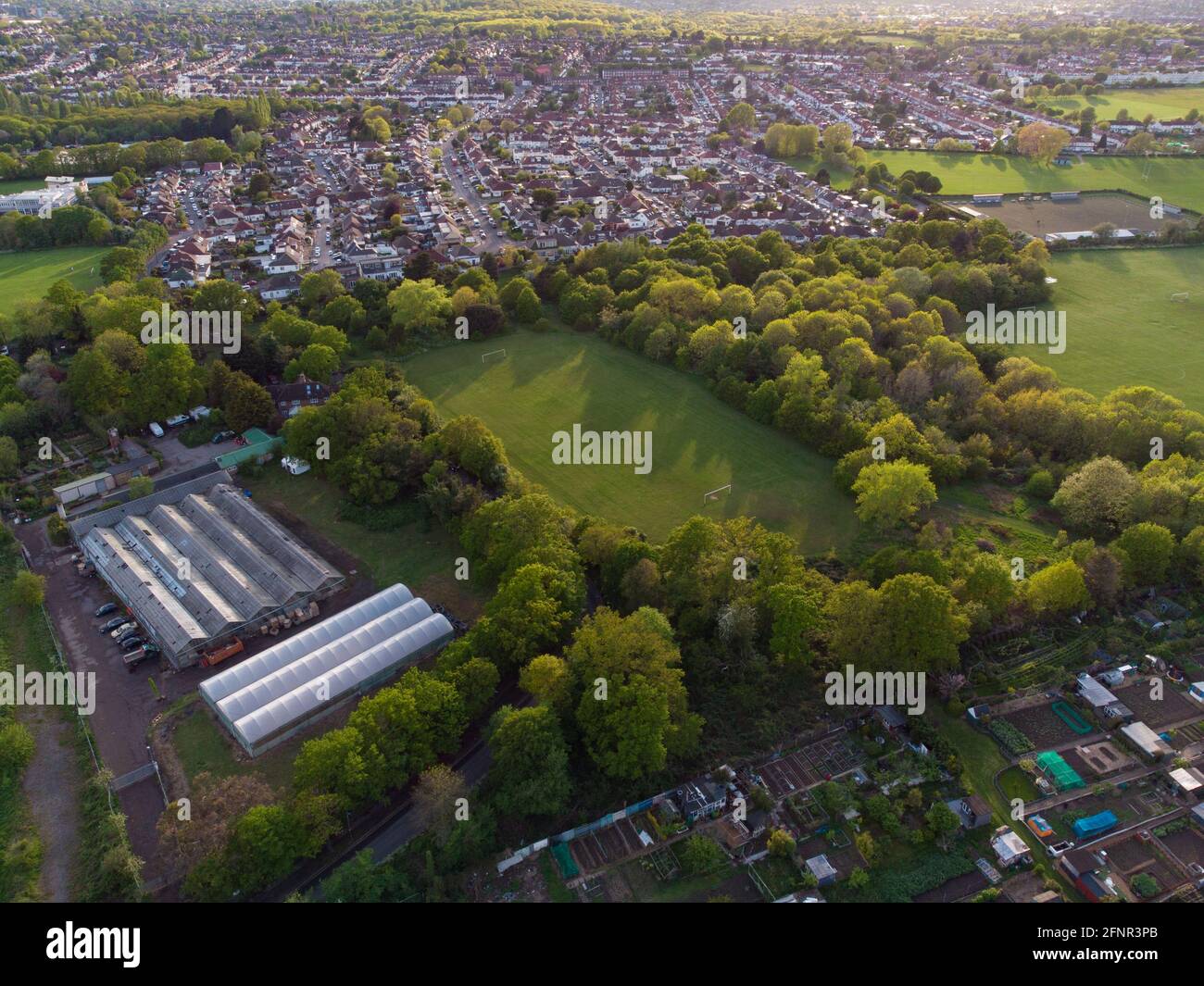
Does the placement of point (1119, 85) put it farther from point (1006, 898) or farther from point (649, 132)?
point (1006, 898)

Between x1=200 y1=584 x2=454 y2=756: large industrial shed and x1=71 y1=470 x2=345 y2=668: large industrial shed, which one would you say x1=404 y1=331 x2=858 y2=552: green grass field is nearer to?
x1=200 y1=584 x2=454 y2=756: large industrial shed

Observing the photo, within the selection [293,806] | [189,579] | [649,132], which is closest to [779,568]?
[293,806]

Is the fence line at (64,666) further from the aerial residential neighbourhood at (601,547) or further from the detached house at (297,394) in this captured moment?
the detached house at (297,394)

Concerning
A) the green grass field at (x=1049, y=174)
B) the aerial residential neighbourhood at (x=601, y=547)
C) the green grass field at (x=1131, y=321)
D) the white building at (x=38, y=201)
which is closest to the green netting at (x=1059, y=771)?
the aerial residential neighbourhood at (x=601, y=547)

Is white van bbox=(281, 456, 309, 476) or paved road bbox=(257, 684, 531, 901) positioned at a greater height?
white van bbox=(281, 456, 309, 476)

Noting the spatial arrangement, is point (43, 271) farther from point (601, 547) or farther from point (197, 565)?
point (601, 547)

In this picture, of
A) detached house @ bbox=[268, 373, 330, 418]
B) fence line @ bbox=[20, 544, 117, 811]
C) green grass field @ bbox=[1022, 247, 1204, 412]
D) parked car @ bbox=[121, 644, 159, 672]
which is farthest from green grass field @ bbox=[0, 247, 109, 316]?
green grass field @ bbox=[1022, 247, 1204, 412]

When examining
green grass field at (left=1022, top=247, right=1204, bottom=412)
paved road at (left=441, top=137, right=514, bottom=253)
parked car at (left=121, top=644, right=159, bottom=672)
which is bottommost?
parked car at (left=121, top=644, right=159, bottom=672)
